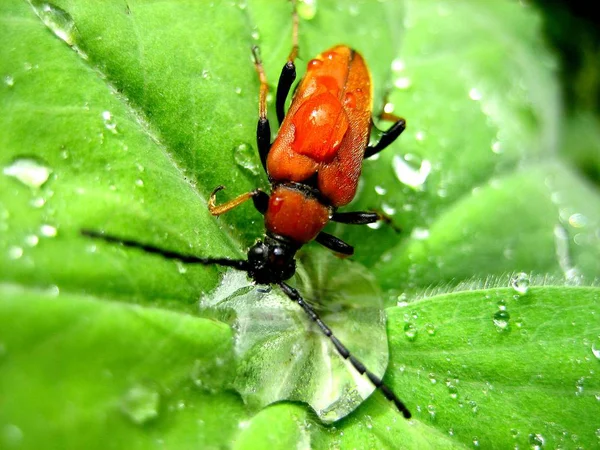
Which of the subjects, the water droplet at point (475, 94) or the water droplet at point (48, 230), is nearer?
the water droplet at point (48, 230)

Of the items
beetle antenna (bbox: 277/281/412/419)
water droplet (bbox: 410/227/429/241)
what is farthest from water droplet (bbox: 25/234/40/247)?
water droplet (bbox: 410/227/429/241)

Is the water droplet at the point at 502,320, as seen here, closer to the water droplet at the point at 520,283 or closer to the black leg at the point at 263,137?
the water droplet at the point at 520,283

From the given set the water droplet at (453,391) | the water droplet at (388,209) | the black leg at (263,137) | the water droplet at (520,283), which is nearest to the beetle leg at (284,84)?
the black leg at (263,137)

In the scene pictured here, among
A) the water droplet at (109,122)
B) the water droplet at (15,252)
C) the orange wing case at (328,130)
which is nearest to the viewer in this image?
the water droplet at (15,252)

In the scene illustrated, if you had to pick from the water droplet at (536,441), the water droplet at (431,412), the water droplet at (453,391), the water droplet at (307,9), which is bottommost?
the water droplet at (431,412)

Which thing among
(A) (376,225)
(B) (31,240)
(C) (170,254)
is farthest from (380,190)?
(B) (31,240)

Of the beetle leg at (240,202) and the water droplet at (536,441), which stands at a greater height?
the beetle leg at (240,202)
